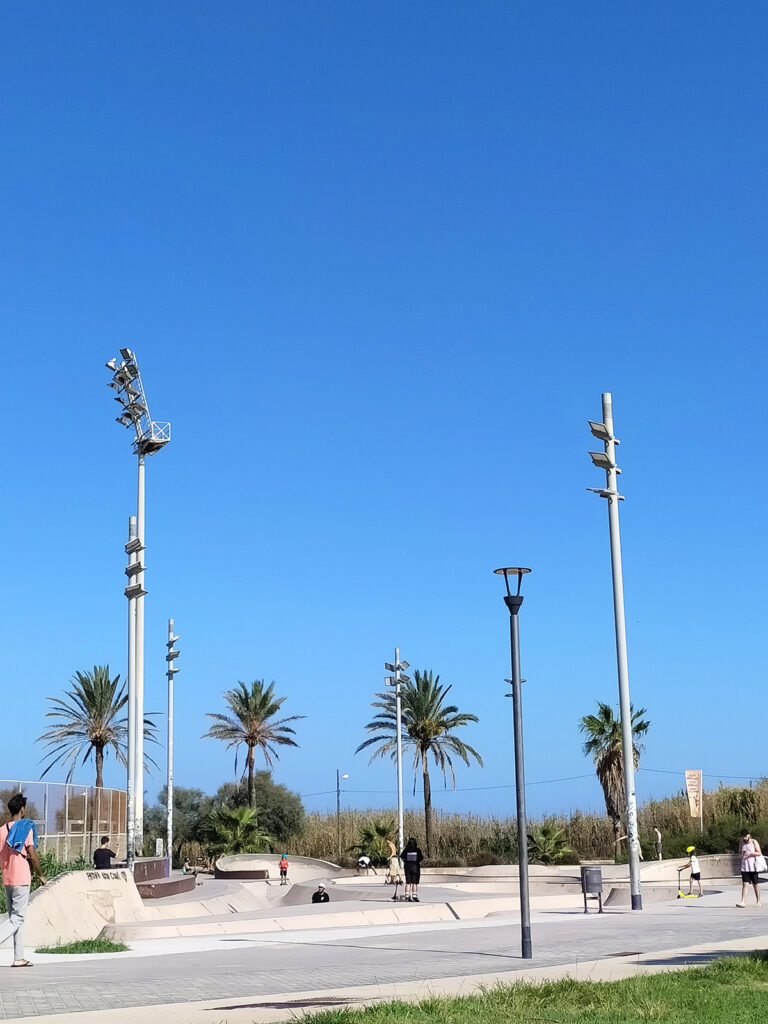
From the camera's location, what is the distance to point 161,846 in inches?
1753

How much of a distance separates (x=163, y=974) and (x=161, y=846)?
32.2m

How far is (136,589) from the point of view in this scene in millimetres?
28641

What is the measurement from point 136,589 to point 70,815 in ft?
25.9

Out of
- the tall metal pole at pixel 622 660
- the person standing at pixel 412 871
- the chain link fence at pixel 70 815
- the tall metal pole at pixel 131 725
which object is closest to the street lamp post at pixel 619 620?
the tall metal pole at pixel 622 660

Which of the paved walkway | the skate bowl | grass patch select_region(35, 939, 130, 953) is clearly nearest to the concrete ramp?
grass patch select_region(35, 939, 130, 953)

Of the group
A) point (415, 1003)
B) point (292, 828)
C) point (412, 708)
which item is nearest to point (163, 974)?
point (415, 1003)

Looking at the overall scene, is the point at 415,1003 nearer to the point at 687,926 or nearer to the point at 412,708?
the point at 687,926

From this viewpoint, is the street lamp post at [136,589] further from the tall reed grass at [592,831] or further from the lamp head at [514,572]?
the tall reed grass at [592,831]

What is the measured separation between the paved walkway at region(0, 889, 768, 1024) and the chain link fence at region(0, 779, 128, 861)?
39.9 feet

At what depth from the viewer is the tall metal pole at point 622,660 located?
23.5 metres

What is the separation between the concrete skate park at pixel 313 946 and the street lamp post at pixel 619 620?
1.18 metres

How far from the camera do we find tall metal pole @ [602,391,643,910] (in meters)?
23.5

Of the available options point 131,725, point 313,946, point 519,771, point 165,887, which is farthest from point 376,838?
point 519,771

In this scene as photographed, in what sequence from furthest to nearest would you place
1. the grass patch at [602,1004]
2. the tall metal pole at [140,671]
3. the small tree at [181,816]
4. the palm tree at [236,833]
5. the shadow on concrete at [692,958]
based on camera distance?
the small tree at [181,816], the palm tree at [236,833], the tall metal pole at [140,671], the shadow on concrete at [692,958], the grass patch at [602,1004]
